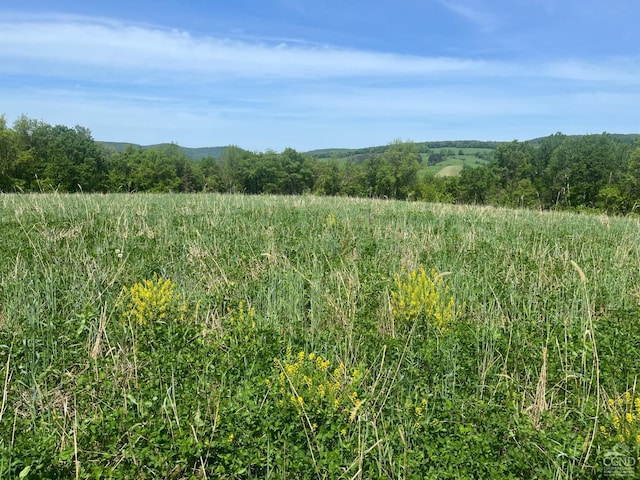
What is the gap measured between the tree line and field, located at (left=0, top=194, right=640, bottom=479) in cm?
3120

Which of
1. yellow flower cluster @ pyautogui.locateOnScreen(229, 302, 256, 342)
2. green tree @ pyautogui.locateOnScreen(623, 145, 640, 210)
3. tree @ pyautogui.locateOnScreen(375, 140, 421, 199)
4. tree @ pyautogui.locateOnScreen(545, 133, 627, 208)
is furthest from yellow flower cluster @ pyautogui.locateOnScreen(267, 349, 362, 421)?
tree @ pyautogui.locateOnScreen(375, 140, 421, 199)

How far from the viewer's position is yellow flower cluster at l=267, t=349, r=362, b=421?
2.01m

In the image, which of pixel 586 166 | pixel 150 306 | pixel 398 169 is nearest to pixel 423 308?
pixel 150 306

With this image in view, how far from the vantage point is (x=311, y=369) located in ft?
7.48

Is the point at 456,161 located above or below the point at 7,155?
above

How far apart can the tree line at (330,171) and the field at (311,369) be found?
102ft

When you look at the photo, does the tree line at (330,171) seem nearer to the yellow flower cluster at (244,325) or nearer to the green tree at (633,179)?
the green tree at (633,179)

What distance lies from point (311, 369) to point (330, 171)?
255 feet

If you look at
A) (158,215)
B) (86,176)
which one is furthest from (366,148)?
(158,215)

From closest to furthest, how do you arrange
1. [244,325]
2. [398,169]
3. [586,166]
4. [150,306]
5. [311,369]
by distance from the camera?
1. [311,369]
2. [244,325]
3. [150,306]
4. [586,166]
5. [398,169]

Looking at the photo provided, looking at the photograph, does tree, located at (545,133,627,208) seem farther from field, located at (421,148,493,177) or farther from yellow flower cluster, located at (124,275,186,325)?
yellow flower cluster, located at (124,275,186,325)

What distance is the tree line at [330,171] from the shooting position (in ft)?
157

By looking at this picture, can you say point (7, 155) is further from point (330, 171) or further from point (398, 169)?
point (398, 169)

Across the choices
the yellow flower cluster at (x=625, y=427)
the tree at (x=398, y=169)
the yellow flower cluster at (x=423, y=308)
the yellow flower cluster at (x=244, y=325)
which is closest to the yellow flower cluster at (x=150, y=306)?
the yellow flower cluster at (x=244, y=325)
